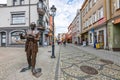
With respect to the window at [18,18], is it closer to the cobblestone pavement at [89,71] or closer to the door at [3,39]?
the door at [3,39]

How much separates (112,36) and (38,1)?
15.2 m

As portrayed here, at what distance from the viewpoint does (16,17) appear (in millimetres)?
22609

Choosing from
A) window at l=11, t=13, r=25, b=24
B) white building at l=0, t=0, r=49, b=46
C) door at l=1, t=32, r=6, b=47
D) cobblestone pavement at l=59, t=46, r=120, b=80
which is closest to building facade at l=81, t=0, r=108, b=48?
white building at l=0, t=0, r=49, b=46

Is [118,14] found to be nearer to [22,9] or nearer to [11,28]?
[22,9]

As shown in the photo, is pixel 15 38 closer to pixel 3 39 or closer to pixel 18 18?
pixel 3 39

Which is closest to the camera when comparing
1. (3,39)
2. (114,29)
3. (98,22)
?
(114,29)

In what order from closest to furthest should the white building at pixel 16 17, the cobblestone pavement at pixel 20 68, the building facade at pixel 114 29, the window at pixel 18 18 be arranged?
the cobblestone pavement at pixel 20 68 → the building facade at pixel 114 29 → the white building at pixel 16 17 → the window at pixel 18 18

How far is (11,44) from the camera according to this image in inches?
885

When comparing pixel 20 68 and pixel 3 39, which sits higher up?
pixel 3 39

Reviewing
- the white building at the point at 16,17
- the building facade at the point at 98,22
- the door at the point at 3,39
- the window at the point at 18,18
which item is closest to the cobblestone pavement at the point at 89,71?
the building facade at the point at 98,22

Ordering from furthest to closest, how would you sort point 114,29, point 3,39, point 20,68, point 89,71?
point 3,39
point 114,29
point 20,68
point 89,71

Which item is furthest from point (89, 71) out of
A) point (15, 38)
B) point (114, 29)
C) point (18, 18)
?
point (18, 18)

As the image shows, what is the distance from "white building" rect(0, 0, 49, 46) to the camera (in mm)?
21953

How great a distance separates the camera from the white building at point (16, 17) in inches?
864
